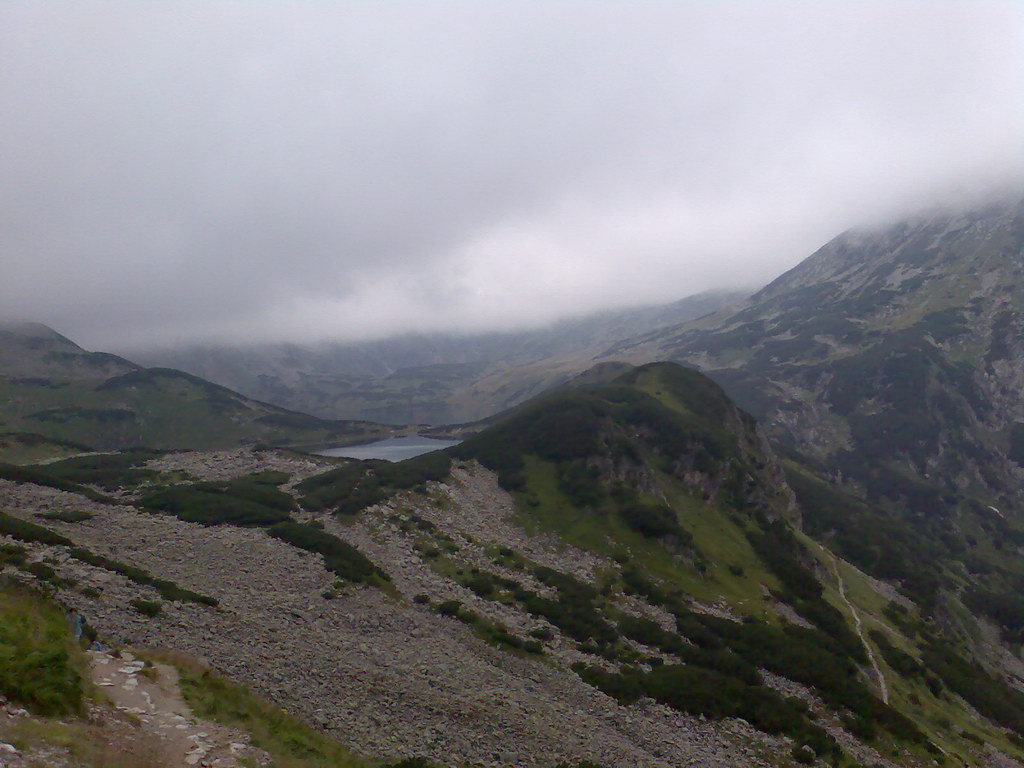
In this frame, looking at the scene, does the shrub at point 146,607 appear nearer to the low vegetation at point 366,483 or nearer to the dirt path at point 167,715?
the dirt path at point 167,715

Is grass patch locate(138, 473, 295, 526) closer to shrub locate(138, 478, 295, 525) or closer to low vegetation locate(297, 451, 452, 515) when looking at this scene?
shrub locate(138, 478, 295, 525)

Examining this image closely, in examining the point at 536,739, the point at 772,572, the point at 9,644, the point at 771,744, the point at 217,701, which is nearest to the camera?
Answer: the point at 9,644

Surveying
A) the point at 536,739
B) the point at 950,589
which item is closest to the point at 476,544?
the point at 536,739

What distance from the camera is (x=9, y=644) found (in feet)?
66.8

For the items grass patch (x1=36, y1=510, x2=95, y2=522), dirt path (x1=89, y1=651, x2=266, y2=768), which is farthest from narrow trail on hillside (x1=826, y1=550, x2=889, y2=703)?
grass patch (x1=36, y1=510, x2=95, y2=522)

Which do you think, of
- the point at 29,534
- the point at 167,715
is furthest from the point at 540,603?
the point at 29,534

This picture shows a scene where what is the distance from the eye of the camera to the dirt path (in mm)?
20297

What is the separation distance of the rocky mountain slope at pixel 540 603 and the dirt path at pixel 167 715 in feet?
23.7

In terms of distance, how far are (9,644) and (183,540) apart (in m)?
39.9

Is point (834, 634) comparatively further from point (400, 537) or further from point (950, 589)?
point (950, 589)

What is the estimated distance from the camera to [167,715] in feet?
73.2

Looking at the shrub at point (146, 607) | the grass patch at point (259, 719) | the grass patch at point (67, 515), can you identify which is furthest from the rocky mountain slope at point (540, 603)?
the grass patch at point (259, 719)

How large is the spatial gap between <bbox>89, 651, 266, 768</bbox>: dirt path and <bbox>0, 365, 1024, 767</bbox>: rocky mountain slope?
23.7ft

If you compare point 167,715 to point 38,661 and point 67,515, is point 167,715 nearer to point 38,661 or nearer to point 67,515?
point 38,661
